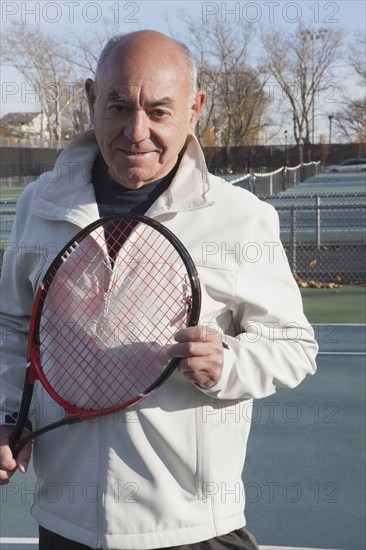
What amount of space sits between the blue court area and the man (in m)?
2.00

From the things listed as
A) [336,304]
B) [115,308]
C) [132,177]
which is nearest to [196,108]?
[132,177]

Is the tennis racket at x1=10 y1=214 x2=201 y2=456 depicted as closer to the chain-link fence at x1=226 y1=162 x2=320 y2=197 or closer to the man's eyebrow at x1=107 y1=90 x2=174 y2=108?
the man's eyebrow at x1=107 y1=90 x2=174 y2=108

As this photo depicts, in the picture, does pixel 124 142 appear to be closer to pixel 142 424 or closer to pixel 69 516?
pixel 142 424

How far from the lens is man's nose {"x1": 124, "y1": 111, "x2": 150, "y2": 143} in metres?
2.14

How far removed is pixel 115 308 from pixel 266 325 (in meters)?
0.37

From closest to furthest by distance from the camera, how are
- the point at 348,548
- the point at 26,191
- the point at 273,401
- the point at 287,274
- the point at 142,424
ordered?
the point at 142,424 → the point at 287,274 → the point at 26,191 → the point at 348,548 → the point at 273,401

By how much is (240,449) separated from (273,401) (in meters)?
4.31

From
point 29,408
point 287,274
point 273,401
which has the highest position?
point 287,274

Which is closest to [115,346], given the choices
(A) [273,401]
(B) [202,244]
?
(B) [202,244]

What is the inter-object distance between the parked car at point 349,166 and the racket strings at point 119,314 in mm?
36320

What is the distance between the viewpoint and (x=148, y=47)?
7.07 feet

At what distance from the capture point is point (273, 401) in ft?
21.2

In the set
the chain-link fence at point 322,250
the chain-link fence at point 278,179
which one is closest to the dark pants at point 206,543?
the chain-link fence at point 322,250

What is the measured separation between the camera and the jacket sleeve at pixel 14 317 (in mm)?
2395
